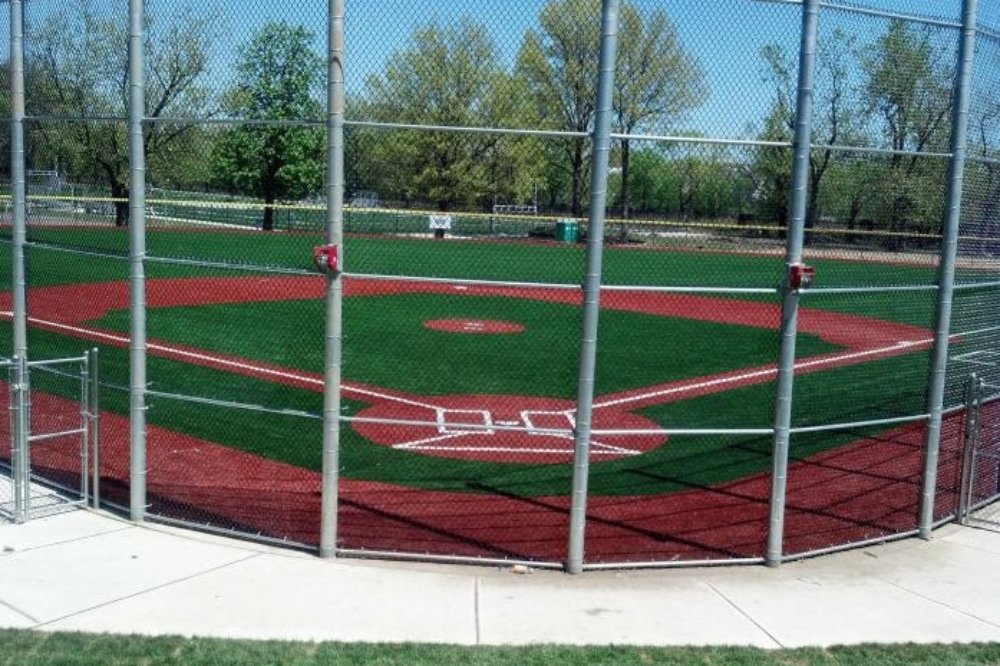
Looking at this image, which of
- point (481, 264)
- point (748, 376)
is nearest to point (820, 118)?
point (748, 376)

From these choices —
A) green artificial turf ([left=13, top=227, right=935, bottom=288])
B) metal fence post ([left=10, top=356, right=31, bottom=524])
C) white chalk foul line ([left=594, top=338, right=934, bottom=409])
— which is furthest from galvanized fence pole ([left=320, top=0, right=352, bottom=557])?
green artificial turf ([left=13, top=227, right=935, bottom=288])

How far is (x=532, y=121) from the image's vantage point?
8008 mm

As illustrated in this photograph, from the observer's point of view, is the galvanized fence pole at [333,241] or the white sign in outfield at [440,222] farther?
the white sign in outfield at [440,222]

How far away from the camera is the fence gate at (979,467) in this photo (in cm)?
916

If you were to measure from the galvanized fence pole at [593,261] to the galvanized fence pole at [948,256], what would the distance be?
3.33m

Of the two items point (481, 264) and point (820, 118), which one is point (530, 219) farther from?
point (481, 264)

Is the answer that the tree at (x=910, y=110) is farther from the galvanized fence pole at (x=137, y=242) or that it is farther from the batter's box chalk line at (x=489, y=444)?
the galvanized fence pole at (x=137, y=242)

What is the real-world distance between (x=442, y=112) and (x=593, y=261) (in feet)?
5.97

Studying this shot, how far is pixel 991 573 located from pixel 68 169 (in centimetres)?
978

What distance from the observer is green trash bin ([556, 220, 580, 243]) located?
9.49m

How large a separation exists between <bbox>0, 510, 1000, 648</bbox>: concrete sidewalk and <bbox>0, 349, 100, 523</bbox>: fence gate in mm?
455

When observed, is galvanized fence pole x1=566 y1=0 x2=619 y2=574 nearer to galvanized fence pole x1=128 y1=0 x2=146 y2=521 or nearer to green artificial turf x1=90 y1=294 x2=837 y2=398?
galvanized fence pole x1=128 y1=0 x2=146 y2=521

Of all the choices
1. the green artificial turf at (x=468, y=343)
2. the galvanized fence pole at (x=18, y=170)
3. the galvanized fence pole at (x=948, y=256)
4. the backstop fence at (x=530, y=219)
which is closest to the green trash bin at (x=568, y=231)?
the backstop fence at (x=530, y=219)

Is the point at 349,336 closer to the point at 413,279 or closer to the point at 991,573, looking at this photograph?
the point at 413,279
